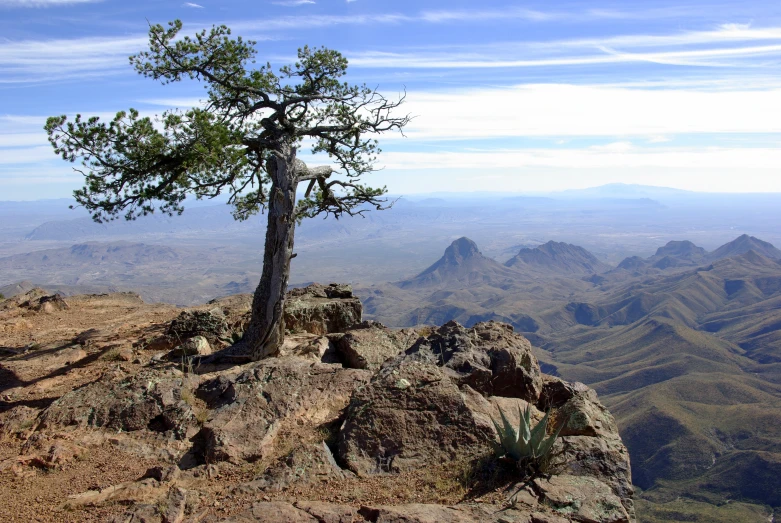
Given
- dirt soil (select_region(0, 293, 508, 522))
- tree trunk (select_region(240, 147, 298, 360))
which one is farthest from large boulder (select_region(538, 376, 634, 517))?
tree trunk (select_region(240, 147, 298, 360))

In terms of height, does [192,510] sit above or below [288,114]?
below

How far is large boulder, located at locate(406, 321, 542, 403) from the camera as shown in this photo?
9820mm

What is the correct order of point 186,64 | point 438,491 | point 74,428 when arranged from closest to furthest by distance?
point 438,491 → point 74,428 → point 186,64

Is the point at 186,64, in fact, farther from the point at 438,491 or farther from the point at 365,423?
the point at 438,491

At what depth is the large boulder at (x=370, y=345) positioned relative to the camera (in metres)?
11.9

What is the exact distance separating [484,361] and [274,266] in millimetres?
5592

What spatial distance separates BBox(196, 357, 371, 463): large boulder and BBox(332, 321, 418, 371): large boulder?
1327 mm

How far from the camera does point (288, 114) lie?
47.9 ft

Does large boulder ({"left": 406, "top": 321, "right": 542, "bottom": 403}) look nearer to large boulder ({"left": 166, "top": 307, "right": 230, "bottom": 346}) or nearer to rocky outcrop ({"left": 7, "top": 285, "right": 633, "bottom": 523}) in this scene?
rocky outcrop ({"left": 7, "top": 285, "right": 633, "bottom": 523})

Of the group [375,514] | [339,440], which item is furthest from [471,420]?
[375,514]

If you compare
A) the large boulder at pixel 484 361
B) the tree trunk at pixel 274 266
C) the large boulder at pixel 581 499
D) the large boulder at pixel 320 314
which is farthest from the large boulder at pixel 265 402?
the large boulder at pixel 320 314

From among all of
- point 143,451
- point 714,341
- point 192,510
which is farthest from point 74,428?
point 714,341

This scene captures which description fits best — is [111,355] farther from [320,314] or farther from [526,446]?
[526,446]

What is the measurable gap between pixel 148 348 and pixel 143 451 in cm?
695
